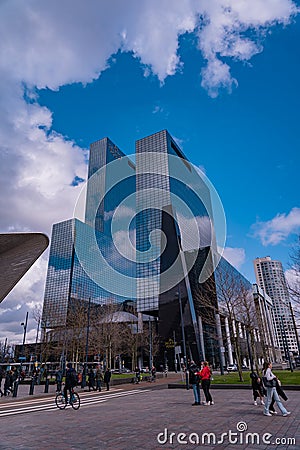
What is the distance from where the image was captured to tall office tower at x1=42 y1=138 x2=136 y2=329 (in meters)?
120

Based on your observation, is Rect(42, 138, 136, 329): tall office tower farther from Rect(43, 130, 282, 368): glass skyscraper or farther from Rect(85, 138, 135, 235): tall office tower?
Rect(43, 130, 282, 368): glass skyscraper

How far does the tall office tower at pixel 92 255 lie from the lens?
393 feet

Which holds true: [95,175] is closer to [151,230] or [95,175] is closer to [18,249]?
[151,230]

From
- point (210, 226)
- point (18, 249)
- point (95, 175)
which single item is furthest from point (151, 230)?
point (18, 249)

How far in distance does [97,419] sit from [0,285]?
8540 mm

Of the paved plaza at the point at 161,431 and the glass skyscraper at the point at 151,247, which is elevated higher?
the glass skyscraper at the point at 151,247

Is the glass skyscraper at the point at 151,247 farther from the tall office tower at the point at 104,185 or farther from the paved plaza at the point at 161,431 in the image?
the paved plaza at the point at 161,431

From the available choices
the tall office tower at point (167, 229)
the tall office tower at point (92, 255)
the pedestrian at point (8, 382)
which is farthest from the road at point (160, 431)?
the tall office tower at point (92, 255)

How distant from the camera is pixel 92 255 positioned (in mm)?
133000

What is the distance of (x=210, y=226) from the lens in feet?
407

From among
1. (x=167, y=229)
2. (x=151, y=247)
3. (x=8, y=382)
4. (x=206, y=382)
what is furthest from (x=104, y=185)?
(x=206, y=382)

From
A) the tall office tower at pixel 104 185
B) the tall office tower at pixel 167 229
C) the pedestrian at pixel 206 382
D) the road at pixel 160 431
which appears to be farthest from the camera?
the tall office tower at pixel 104 185

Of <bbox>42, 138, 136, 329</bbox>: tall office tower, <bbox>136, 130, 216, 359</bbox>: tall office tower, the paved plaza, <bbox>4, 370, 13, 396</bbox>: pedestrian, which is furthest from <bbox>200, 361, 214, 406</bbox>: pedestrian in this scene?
<bbox>42, 138, 136, 329</bbox>: tall office tower

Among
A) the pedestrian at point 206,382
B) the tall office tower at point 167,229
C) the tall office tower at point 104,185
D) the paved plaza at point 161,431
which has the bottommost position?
the paved plaza at point 161,431
